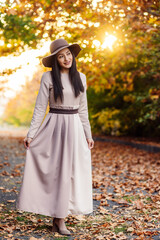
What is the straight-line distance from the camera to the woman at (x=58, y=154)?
419 cm

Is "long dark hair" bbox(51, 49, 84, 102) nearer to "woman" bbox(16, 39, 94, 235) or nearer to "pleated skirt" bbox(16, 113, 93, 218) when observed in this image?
"woman" bbox(16, 39, 94, 235)

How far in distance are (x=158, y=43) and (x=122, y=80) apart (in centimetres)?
538

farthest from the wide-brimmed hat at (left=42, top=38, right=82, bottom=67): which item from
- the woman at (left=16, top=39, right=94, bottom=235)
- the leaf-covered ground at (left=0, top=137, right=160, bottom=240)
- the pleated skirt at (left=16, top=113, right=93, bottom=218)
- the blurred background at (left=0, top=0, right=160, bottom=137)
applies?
the blurred background at (left=0, top=0, right=160, bottom=137)

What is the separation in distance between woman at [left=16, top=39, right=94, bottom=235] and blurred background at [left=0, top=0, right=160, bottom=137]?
3683 millimetres

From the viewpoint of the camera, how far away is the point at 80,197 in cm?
425

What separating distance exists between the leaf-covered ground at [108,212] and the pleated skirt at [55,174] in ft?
1.13

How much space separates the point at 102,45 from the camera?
852cm

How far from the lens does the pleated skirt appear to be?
4.16 metres

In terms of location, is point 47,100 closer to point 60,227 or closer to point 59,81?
point 59,81

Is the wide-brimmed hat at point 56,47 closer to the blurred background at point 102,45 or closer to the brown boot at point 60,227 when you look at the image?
the brown boot at point 60,227

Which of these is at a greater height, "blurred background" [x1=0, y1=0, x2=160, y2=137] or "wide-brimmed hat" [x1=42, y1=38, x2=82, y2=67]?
"blurred background" [x1=0, y1=0, x2=160, y2=137]

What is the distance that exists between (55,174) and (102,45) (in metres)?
→ 5.00

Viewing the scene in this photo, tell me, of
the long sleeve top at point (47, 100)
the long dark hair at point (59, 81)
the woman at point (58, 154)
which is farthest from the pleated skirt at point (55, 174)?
the long dark hair at point (59, 81)

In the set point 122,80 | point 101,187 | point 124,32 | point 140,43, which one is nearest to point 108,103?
point 122,80
